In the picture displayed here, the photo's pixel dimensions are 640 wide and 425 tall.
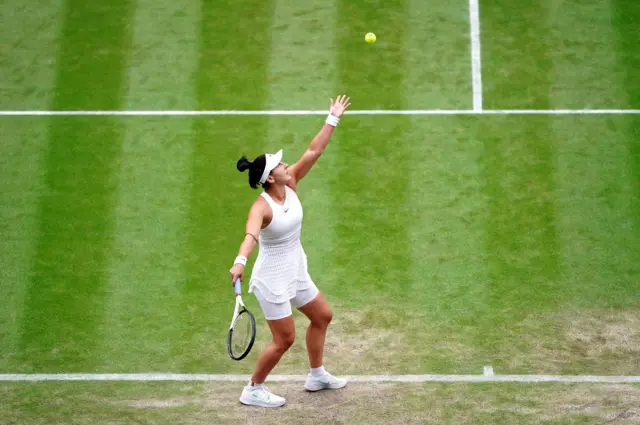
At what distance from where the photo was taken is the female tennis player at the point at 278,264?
927 cm

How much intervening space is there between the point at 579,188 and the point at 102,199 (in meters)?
5.82

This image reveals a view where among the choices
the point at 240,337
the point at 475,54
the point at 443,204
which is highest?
the point at 475,54

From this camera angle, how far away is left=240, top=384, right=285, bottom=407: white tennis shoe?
980 centimetres

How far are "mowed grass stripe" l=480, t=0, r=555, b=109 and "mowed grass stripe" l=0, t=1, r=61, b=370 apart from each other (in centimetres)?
598

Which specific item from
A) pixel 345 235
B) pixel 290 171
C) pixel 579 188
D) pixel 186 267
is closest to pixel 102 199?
pixel 186 267

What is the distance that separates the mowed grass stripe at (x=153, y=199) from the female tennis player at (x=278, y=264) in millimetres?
1740

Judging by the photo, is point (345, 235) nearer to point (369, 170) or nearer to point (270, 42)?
point (369, 170)

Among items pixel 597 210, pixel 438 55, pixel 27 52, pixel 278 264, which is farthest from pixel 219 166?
pixel 597 210

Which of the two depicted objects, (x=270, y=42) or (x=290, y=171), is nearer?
(x=290, y=171)

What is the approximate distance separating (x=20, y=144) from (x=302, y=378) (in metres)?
5.66

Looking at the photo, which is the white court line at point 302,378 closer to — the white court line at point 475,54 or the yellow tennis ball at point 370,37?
the white court line at point 475,54

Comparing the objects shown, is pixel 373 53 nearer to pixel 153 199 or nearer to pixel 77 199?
pixel 153 199

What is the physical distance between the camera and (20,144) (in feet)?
46.0

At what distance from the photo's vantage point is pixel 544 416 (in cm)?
955
